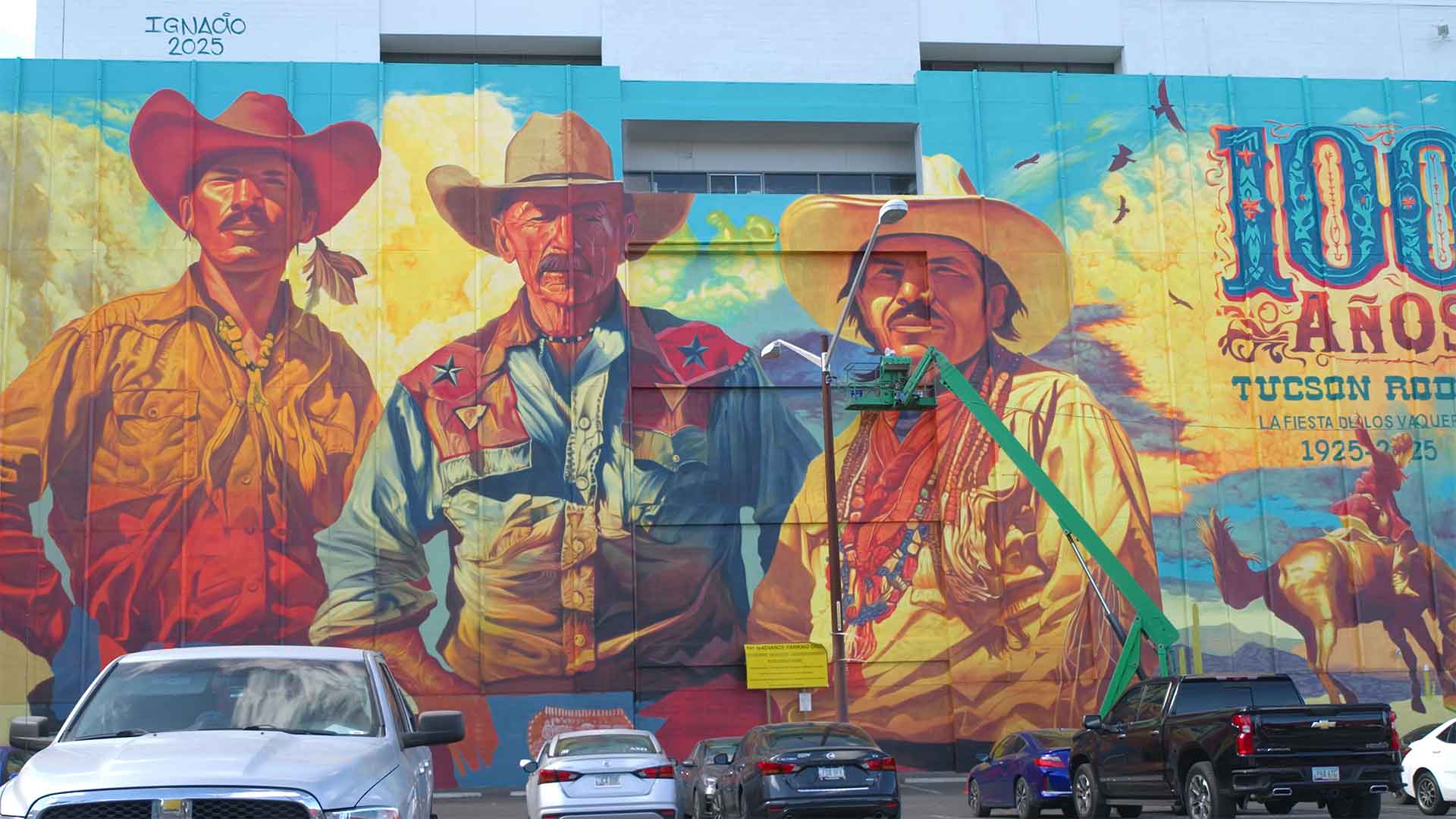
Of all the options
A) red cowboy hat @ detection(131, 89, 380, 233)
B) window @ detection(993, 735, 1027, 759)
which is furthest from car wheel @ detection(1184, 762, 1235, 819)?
red cowboy hat @ detection(131, 89, 380, 233)

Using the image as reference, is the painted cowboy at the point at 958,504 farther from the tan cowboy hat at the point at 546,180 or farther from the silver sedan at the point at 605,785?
the silver sedan at the point at 605,785

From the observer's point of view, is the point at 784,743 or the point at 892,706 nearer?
the point at 784,743

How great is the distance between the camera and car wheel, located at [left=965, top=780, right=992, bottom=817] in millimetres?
24170

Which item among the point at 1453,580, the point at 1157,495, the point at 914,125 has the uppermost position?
the point at 914,125

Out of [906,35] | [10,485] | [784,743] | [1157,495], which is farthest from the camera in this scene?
[906,35]

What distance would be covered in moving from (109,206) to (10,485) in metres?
7.10

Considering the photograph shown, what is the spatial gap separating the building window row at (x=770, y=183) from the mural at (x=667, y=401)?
1989 mm

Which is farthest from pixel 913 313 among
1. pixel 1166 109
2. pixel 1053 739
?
pixel 1053 739

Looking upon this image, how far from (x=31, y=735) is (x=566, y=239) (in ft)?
97.2

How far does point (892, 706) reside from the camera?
36.5 m

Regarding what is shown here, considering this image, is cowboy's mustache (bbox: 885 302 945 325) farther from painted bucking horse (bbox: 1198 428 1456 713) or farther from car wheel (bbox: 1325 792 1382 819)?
car wheel (bbox: 1325 792 1382 819)

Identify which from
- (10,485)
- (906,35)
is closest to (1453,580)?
(906,35)

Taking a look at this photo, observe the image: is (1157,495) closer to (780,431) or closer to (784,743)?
(780,431)

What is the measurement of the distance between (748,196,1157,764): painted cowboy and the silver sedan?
57.3ft
